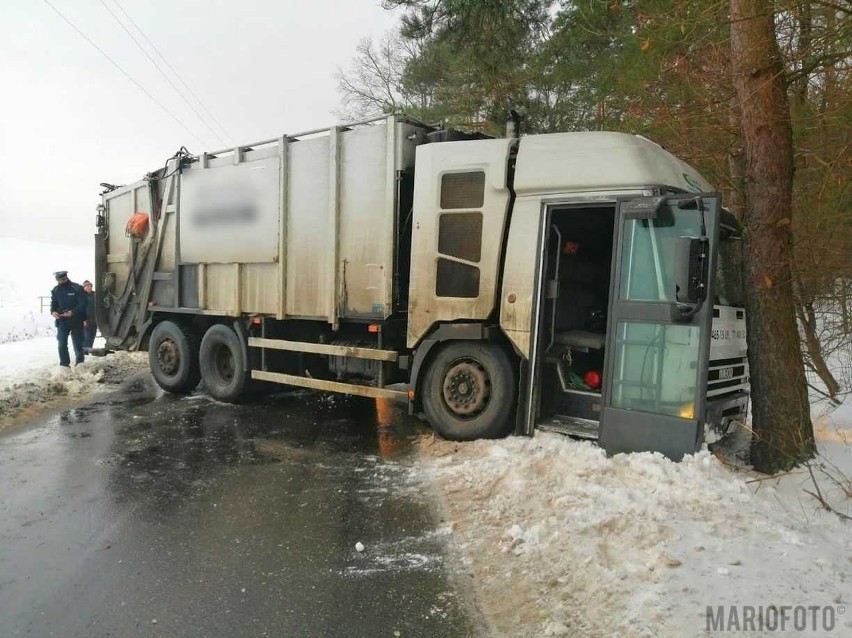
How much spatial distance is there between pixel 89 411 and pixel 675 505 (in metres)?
7.27

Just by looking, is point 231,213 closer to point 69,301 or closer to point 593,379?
point 69,301

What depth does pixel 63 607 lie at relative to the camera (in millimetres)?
3295

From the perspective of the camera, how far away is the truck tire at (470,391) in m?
5.86

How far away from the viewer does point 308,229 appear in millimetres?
7430

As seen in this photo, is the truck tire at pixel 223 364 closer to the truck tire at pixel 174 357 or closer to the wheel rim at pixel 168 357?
the truck tire at pixel 174 357

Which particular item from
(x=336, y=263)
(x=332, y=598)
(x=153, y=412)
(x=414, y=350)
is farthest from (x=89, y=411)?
(x=332, y=598)

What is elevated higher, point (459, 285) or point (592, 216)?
point (592, 216)

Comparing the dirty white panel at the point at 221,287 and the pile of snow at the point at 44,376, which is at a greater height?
the dirty white panel at the point at 221,287

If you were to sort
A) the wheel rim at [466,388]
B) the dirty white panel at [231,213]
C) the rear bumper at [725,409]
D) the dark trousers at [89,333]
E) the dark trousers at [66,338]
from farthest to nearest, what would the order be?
the dark trousers at [89,333] < the dark trousers at [66,338] < the dirty white panel at [231,213] < the wheel rim at [466,388] < the rear bumper at [725,409]

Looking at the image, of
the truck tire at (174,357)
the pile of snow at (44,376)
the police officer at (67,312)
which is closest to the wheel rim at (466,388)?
the truck tire at (174,357)

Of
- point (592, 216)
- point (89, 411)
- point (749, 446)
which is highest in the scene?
point (592, 216)

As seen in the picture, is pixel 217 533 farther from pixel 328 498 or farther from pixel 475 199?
pixel 475 199

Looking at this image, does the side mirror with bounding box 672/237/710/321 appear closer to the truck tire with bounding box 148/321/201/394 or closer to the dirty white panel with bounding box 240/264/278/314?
the dirty white panel with bounding box 240/264/278/314

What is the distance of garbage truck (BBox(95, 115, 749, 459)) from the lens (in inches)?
196
